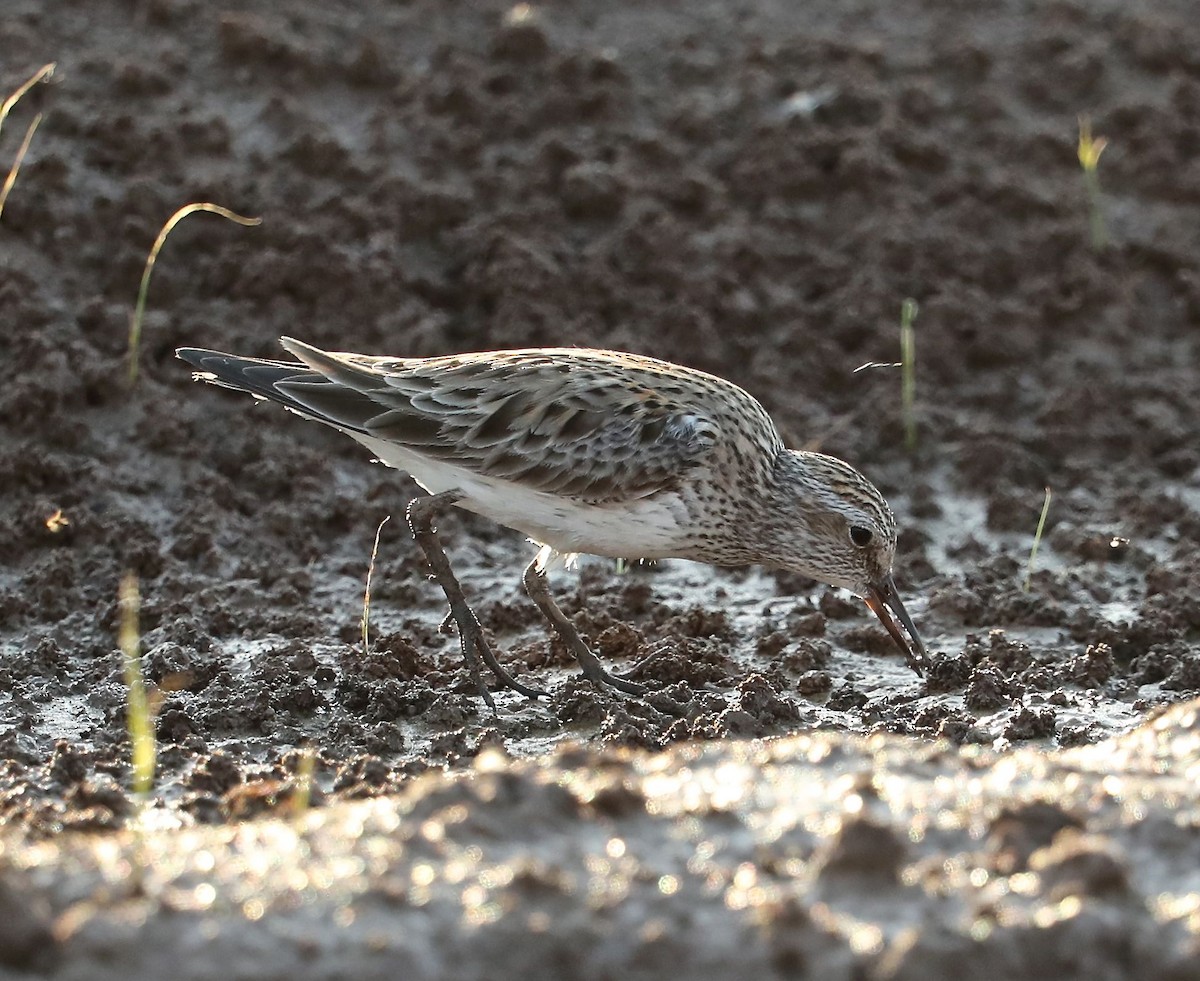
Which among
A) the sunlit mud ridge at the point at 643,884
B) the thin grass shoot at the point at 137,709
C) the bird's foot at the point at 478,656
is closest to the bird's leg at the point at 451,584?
the bird's foot at the point at 478,656

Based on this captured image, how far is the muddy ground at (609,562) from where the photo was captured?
142 inches

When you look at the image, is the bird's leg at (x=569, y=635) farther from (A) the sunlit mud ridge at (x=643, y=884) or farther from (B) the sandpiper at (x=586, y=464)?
(A) the sunlit mud ridge at (x=643, y=884)

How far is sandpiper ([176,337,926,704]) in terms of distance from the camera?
6.01 m

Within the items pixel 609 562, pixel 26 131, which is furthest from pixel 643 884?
pixel 26 131

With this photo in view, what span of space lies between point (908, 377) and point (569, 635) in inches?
92.1

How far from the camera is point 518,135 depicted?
9633 mm

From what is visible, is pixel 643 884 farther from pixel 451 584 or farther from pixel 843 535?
pixel 843 535

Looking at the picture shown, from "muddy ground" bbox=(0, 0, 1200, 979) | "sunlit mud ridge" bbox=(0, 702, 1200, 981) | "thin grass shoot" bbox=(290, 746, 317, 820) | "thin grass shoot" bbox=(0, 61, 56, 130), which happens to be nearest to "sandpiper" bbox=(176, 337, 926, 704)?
"muddy ground" bbox=(0, 0, 1200, 979)

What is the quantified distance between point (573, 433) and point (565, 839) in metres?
2.34

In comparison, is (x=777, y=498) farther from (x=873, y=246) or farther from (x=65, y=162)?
(x=65, y=162)

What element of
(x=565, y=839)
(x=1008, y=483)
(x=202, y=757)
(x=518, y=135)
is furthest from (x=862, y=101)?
(x=565, y=839)

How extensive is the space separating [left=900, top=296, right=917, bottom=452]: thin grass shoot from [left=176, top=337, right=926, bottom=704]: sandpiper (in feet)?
4.12

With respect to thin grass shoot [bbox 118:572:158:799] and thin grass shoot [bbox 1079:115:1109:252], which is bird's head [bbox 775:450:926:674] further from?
thin grass shoot [bbox 1079:115:1109:252]

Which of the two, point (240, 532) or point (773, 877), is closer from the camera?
point (773, 877)
